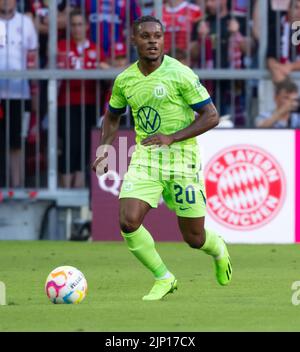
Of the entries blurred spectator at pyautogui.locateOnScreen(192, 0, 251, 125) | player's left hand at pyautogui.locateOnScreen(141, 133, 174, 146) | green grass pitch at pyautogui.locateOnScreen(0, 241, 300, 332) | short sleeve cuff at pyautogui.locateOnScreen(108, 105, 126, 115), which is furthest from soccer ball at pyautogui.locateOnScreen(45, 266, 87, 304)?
blurred spectator at pyautogui.locateOnScreen(192, 0, 251, 125)

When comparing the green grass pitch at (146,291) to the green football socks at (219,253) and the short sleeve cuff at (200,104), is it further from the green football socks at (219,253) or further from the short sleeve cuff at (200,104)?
the short sleeve cuff at (200,104)

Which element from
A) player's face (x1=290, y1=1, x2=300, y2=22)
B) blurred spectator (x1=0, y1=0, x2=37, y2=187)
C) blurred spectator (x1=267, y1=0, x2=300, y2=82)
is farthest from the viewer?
blurred spectator (x1=0, y1=0, x2=37, y2=187)

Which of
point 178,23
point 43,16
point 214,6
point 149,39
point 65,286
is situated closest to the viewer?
point 65,286

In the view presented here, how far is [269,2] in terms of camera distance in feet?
59.6

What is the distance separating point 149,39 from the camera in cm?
1130

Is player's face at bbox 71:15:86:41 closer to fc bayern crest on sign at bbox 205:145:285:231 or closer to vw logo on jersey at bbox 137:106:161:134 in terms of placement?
fc bayern crest on sign at bbox 205:145:285:231

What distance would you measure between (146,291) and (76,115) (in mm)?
6603

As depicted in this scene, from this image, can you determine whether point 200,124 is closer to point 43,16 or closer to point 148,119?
point 148,119

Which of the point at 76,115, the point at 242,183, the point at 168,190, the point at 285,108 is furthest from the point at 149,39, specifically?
the point at 76,115

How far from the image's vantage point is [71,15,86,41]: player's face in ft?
60.0

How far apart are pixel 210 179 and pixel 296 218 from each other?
1.18m

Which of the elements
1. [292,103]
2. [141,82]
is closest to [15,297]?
[141,82]

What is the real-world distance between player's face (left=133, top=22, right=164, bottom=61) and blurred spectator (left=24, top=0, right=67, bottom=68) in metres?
7.19

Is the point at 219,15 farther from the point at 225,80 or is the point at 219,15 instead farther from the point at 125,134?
the point at 125,134
